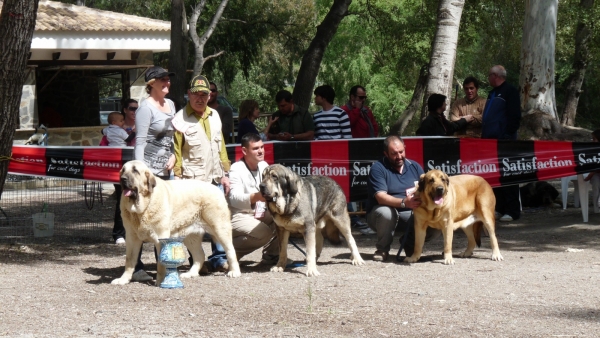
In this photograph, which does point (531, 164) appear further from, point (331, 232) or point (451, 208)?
point (331, 232)

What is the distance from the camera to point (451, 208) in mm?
9109

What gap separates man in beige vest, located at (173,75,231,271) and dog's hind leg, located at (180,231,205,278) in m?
0.59

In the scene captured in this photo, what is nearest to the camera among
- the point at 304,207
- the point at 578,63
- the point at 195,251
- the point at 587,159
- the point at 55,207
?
the point at 304,207

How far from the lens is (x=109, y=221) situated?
14250 millimetres

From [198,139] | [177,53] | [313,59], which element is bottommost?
[198,139]

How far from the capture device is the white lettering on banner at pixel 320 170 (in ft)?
40.5

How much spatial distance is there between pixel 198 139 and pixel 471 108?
5.83m

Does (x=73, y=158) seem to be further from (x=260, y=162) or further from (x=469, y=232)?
(x=469, y=232)

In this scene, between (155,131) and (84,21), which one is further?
(84,21)

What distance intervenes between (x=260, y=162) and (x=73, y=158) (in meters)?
3.85

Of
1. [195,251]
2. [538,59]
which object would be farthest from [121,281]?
[538,59]

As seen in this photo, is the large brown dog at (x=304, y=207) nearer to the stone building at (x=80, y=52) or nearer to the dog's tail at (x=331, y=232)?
the dog's tail at (x=331, y=232)

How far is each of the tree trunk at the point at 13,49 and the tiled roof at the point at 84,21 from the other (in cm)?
1307

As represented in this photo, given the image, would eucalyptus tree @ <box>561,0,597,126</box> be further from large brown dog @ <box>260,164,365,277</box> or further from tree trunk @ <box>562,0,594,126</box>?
large brown dog @ <box>260,164,365,277</box>
